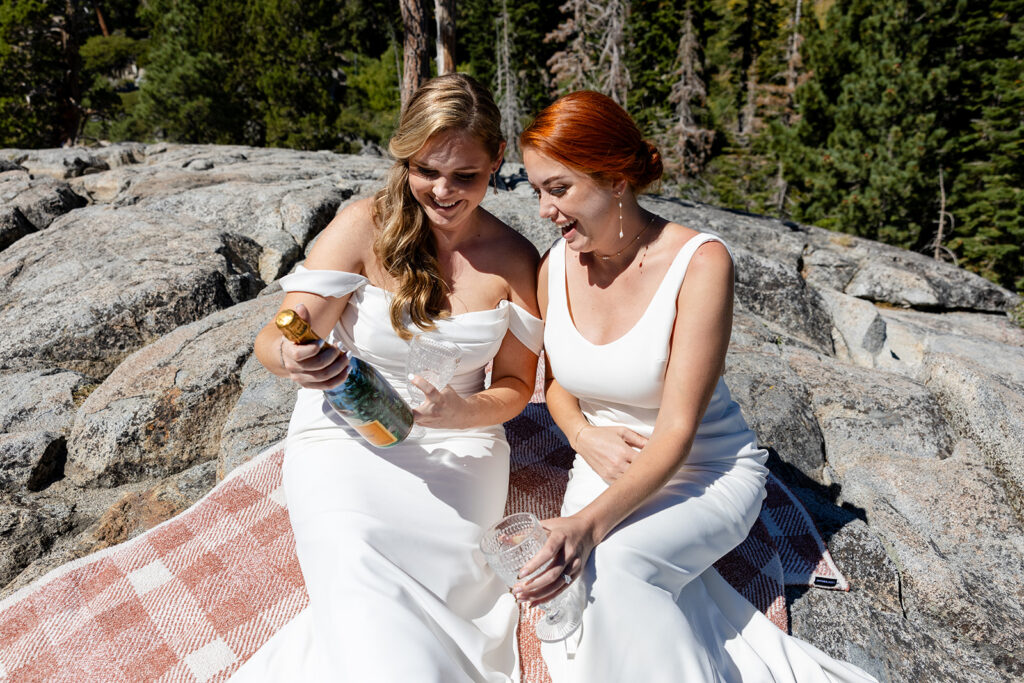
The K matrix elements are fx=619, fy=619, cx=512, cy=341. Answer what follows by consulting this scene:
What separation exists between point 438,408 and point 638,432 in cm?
86

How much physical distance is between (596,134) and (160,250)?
4.91 meters

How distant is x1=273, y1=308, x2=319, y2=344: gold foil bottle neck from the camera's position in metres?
1.79

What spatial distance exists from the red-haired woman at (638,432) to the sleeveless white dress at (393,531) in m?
0.32

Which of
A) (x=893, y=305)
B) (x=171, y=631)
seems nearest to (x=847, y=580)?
(x=171, y=631)

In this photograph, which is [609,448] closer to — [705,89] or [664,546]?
[664,546]

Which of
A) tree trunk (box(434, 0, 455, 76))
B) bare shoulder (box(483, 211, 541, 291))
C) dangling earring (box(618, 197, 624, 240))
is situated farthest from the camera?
tree trunk (box(434, 0, 455, 76))

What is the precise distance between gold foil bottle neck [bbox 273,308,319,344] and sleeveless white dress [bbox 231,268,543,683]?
727 millimetres

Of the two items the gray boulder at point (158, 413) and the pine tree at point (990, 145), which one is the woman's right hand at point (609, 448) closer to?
the gray boulder at point (158, 413)

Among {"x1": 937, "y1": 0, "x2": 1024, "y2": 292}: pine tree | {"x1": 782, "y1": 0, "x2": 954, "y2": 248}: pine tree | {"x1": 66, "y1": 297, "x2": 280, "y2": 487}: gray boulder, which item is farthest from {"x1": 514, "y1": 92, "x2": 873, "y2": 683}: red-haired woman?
{"x1": 937, "y1": 0, "x2": 1024, "y2": 292}: pine tree

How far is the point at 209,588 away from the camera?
265cm

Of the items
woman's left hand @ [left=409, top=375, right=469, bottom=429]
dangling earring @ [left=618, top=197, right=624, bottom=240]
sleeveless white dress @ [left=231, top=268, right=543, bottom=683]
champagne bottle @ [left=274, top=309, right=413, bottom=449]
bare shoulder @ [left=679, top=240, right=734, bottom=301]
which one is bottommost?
sleeveless white dress @ [left=231, top=268, right=543, bottom=683]

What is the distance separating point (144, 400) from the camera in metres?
4.09

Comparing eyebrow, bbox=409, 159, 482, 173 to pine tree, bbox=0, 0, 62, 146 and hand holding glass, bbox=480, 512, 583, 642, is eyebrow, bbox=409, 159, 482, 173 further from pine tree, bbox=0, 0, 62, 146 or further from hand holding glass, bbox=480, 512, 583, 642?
pine tree, bbox=0, 0, 62, 146

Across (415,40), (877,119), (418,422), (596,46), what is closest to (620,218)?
(418,422)
